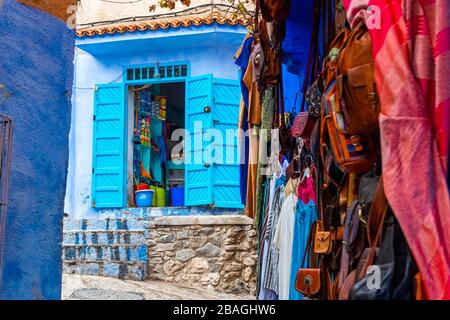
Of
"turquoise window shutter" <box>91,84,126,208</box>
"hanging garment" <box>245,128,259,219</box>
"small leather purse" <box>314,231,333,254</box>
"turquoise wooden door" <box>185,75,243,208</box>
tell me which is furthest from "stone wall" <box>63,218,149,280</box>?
"small leather purse" <box>314,231,333,254</box>

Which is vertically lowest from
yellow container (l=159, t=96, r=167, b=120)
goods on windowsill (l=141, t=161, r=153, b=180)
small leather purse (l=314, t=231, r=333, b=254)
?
small leather purse (l=314, t=231, r=333, b=254)

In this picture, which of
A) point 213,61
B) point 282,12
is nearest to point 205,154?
point 213,61

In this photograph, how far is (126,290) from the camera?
9102 mm

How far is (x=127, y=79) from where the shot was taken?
41.4 feet

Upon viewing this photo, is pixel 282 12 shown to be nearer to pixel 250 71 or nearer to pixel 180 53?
pixel 250 71

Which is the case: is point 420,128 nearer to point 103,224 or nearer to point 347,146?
point 347,146

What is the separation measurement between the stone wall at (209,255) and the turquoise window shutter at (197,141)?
1.42 metres

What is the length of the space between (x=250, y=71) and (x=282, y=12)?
1.70 m

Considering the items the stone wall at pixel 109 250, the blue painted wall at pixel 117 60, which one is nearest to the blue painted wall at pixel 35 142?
the stone wall at pixel 109 250

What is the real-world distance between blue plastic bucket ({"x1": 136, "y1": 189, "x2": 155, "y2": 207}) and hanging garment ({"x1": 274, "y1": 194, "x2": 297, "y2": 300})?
8.05 meters

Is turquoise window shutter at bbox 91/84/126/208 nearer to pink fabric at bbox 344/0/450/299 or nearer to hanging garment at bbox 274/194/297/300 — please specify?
hanging garment at bbox 274/194/297/300

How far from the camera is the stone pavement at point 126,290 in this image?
28.6 feet

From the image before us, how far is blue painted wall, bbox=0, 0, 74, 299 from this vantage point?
575cm

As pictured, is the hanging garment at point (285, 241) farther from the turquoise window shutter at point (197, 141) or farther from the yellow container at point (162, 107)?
the yellow container at point (162, 107)
